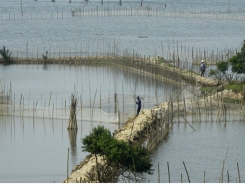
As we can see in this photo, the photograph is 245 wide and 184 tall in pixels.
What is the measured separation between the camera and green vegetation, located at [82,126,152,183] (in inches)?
679

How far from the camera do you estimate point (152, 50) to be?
167 feet

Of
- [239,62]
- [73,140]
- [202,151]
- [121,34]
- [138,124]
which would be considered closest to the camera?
[202,151]

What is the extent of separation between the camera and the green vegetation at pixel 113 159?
56.6 feet

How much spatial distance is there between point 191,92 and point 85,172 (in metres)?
12.8

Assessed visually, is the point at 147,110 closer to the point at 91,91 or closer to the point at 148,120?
the point at 148,120

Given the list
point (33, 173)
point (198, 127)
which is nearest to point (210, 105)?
point (198, 127)

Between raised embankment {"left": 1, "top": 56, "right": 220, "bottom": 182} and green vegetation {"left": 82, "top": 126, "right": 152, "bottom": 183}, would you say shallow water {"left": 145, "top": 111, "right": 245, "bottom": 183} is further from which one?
green vegetation {"left": 82, "top": 126, "right": 152, "bottom": 183}

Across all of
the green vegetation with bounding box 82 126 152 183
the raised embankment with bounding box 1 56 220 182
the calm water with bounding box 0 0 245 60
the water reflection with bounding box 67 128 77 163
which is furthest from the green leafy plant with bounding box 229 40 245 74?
the calm water with bounding box 0 0 245 60

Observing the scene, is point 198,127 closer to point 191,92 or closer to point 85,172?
point 191,92

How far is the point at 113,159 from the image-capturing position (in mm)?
17266

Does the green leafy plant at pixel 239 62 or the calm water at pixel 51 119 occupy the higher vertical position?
the green leafy plant at pixel 239 62

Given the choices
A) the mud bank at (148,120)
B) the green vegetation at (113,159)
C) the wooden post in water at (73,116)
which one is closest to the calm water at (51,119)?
the wooden post in water at (73,116)

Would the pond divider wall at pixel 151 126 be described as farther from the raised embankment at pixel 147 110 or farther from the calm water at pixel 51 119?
the calm water at pixel 51 119

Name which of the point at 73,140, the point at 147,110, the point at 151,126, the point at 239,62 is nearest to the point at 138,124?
the point at 151,126
